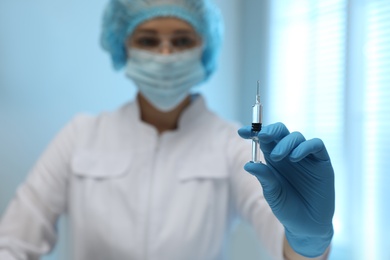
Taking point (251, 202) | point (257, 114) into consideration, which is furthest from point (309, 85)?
point (257, 114)

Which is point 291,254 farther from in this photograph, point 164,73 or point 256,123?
point 164,73

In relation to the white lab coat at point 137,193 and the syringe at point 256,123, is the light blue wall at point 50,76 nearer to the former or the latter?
the white lab coat at point 137,193

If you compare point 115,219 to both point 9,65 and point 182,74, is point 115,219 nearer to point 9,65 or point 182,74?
point 182,74

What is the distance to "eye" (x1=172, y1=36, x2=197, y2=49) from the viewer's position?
113cm

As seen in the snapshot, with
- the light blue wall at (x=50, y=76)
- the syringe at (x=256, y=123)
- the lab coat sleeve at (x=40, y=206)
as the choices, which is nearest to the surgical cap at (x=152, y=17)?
the light blue wall at (x=50, y=76)

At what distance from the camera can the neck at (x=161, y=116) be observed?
3.94 feet

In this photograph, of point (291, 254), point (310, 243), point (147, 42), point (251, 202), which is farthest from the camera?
point (147, 42)

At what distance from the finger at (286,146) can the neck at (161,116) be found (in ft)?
2.18

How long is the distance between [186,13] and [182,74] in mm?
158

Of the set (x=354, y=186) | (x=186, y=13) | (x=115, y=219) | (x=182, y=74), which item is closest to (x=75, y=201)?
(x=115, y=219)

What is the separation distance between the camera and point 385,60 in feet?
3.64

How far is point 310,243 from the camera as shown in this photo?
0.71 m

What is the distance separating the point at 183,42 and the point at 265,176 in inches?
25.9

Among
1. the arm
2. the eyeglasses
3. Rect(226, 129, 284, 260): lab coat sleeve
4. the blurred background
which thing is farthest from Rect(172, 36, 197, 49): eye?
the arm
